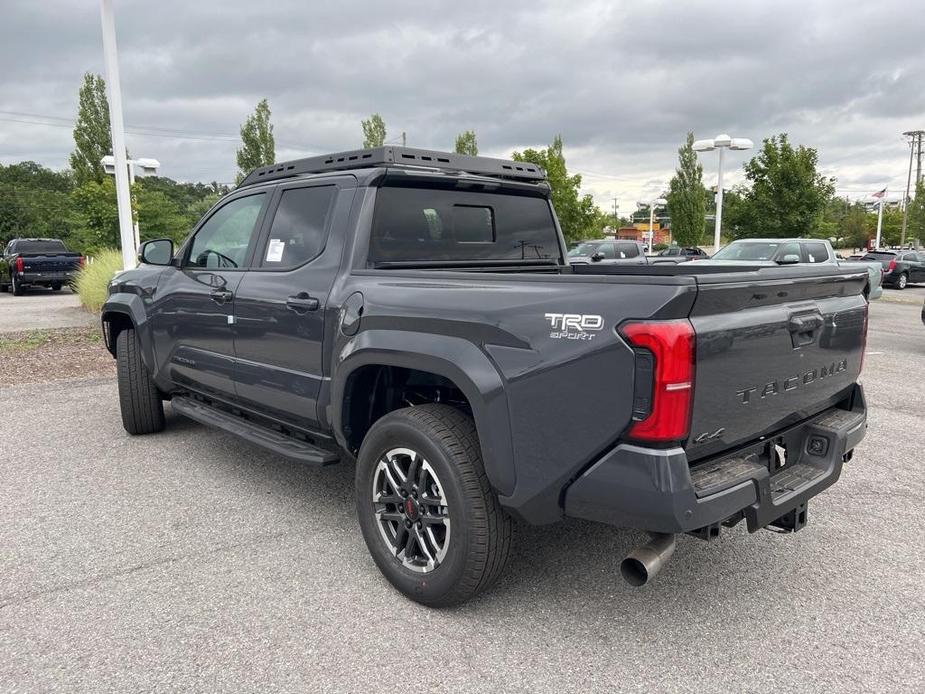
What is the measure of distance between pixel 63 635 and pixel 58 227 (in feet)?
187

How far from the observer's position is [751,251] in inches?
572

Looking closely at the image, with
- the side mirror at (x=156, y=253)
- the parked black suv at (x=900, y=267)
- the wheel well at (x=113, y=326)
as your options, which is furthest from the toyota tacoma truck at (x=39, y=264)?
the parked black suv at (x=900, y=267)

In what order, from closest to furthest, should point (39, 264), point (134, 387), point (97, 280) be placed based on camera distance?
point (134, 387) → point (97, 280) → point (39, 264)

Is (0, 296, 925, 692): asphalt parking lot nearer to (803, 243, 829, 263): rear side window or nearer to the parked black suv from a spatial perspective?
(803, 243, 829, 263): rear side window

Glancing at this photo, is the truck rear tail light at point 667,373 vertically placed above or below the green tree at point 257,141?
below

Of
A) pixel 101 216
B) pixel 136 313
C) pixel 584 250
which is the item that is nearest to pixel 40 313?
pixel 101 216

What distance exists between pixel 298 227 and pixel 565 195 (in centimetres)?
2800

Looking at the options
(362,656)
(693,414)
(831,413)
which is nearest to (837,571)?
(831,413)

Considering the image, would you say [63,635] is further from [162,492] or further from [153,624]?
[162,492]

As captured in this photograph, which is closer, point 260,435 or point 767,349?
point 767,349

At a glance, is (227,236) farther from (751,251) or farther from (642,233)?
(642,233)

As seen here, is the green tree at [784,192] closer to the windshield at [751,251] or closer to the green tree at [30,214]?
the windshield at [751,251]

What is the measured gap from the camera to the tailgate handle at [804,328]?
2.66 metres

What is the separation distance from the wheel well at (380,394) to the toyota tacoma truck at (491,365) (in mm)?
13
